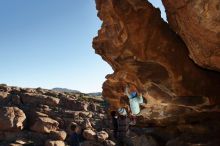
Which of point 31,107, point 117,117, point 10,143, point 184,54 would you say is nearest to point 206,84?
point 184,54

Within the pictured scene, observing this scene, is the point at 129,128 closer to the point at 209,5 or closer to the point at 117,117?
the point at 117,117

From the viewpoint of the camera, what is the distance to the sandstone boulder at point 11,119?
178 feet

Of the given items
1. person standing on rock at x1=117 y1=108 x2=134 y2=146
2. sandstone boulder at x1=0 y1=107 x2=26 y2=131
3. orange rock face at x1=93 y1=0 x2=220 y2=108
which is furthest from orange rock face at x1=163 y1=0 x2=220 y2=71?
sandstone boulder at x1=0 y1=107 x2=26 y2=131

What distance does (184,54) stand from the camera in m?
17.5

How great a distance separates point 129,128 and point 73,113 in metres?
37.5

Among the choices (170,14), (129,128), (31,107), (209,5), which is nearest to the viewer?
(209,5)

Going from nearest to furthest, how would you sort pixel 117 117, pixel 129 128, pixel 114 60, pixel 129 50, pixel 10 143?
pixel 129 50
pixel 114 60
pixel 129 128
pixel 117 117
pixel 10 143

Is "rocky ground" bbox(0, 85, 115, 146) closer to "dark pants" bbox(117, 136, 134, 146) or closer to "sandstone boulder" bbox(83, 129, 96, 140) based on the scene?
"sandstone boulder" bbox(83, 129, 96, 140)

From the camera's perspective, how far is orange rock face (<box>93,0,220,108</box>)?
17.3m

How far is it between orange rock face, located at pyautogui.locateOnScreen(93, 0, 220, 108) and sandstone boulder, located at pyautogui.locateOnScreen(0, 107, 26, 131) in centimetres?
4056

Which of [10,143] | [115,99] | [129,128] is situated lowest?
[10,143]

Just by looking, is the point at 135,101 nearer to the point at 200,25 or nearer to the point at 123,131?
the point at 200,25

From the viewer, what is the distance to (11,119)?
2172 inches

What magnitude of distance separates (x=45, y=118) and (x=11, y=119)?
606 cm
